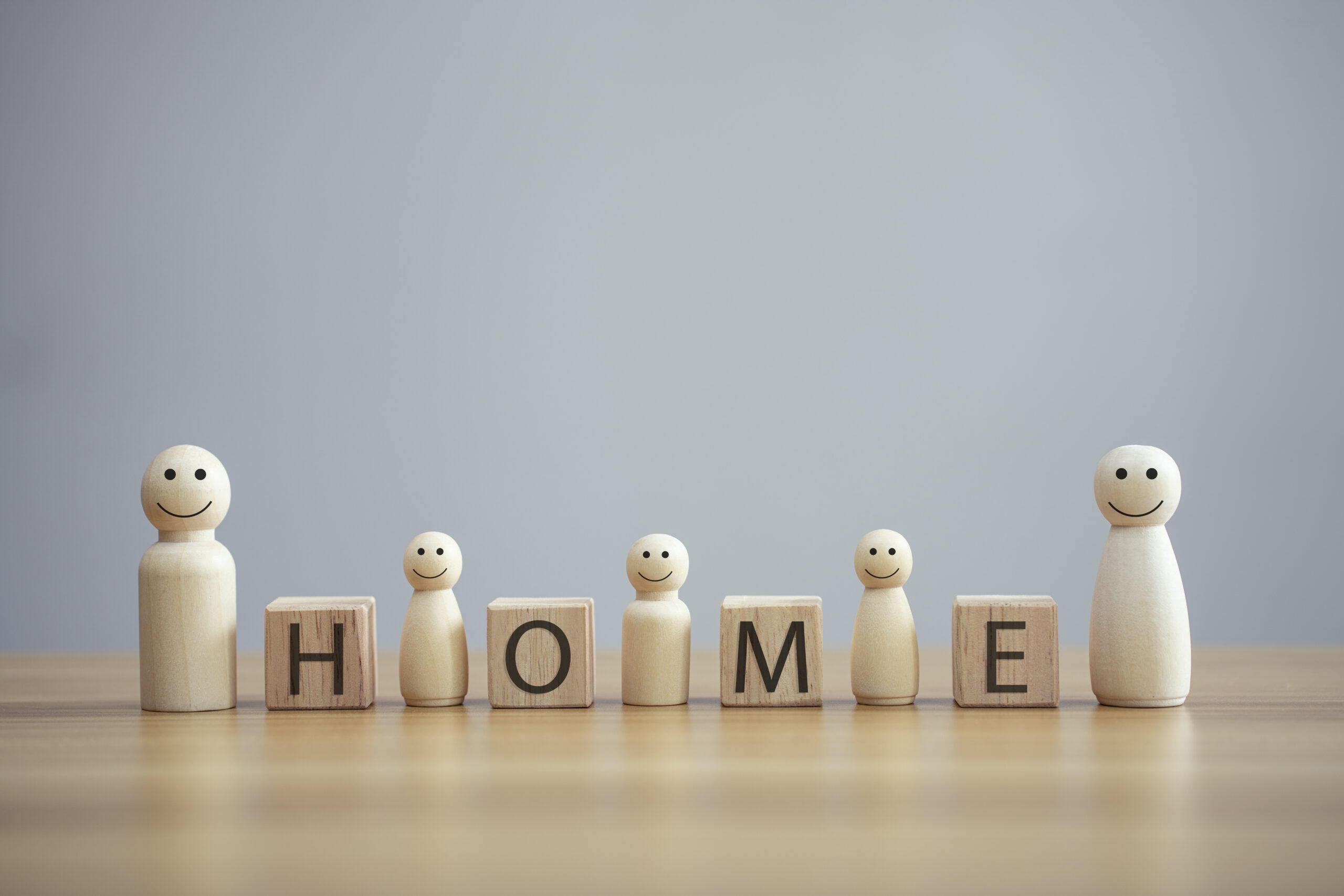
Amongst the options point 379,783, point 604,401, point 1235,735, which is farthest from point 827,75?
point 379,783

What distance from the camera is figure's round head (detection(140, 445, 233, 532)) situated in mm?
725

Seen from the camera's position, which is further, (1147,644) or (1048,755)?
(1147,644)

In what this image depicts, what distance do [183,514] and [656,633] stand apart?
343 mm

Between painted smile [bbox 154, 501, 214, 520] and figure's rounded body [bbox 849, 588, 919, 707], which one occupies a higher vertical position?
painted smile [bbox 154, 501, 214, 520]

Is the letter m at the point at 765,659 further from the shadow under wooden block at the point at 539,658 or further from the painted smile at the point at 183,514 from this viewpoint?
the painted smile at the point at 183,514

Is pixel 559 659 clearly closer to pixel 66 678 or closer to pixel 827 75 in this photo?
pixel 66 678

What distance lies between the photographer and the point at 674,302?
1670 millimetres

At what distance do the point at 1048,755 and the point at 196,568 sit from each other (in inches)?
22.1

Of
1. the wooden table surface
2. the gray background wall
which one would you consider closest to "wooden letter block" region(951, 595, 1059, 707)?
the wooden table surface

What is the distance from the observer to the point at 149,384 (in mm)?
1714

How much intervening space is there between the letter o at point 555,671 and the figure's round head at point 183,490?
227 mm

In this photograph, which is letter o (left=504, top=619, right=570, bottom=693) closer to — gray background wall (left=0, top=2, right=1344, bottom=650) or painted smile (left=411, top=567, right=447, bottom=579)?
painted smile (left=411, top=567, right=447, bottom=579)

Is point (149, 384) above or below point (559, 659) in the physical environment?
above

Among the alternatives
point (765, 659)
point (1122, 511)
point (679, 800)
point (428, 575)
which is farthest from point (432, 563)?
point (1122, 511)
